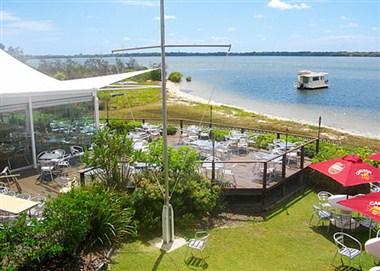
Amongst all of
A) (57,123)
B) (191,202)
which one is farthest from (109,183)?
(57,123)

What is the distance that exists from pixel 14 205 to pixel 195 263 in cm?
387

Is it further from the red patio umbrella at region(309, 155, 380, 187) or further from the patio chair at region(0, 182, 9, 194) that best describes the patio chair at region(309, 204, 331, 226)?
the patio chair at region(0, 182, 9, 194)

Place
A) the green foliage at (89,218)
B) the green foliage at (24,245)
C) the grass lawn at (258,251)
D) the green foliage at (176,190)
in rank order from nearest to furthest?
the green foliage at (24,245) < the green foliage at (89,218) < the grass lawn at (258,251) < the green foliage at (176,190)

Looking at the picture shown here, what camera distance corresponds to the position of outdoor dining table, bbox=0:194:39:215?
7.47m

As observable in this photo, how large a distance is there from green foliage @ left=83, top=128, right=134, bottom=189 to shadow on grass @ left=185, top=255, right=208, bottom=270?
280 centimetres

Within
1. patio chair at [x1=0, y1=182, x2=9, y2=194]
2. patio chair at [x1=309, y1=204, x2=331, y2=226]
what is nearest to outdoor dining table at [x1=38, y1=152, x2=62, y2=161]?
patio chair at [x1=0, y1=182, x2=9, y2=194]

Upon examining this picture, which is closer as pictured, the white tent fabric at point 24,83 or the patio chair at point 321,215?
the patio chair at point 321,215

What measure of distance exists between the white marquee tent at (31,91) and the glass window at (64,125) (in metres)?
0.20

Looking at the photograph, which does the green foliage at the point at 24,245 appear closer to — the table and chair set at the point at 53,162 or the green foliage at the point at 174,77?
the table and chair set at the point at 53,162

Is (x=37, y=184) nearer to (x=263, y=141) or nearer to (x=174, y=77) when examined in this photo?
(x=263, y=141)

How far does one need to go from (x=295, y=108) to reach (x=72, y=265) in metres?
38.6

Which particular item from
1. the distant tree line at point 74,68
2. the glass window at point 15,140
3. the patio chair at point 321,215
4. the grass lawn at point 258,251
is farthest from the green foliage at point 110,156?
the distant tree line at point 74,68

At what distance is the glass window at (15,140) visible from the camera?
1291 cm

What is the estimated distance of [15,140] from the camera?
1323 cm
